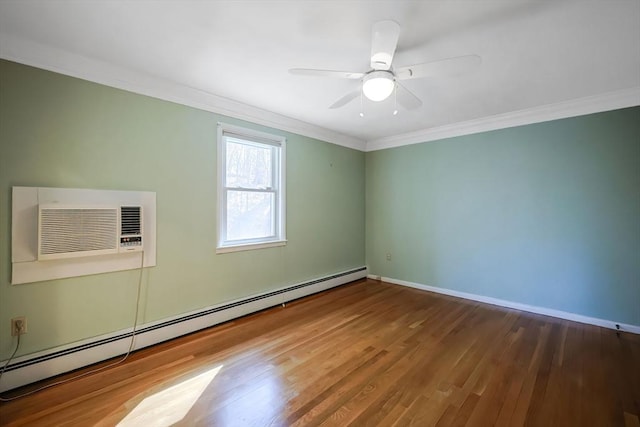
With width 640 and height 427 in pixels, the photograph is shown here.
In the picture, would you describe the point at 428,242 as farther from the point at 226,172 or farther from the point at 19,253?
the point at 19,253

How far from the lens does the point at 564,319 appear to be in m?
3.16

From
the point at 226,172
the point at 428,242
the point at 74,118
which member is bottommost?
the point at 428,242

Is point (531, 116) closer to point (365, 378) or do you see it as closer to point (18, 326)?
point (365, 378)

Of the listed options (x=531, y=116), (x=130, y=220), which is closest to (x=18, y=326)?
(x=130, y=220)

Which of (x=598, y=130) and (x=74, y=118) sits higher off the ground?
(x=598, y=130)

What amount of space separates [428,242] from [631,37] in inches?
115

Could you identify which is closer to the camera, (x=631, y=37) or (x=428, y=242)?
(x=631, y=37)

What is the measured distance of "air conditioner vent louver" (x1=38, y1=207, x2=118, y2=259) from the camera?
1997 mm

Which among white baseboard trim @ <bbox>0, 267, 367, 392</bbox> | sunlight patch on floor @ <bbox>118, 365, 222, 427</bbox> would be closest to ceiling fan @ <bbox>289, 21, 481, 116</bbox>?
sunlight patch on floor @ <bbox>118, 365, 222, 427</bbox>

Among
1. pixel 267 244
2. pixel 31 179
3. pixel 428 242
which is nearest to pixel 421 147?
pixel 428 242

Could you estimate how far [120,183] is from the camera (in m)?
2.37

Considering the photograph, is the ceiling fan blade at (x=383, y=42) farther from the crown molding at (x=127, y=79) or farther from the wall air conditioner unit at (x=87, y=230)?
the wall air conditioner unit at (x=87, y=230)

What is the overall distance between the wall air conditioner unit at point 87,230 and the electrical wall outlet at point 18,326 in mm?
430

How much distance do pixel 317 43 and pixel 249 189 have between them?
1863 mm
